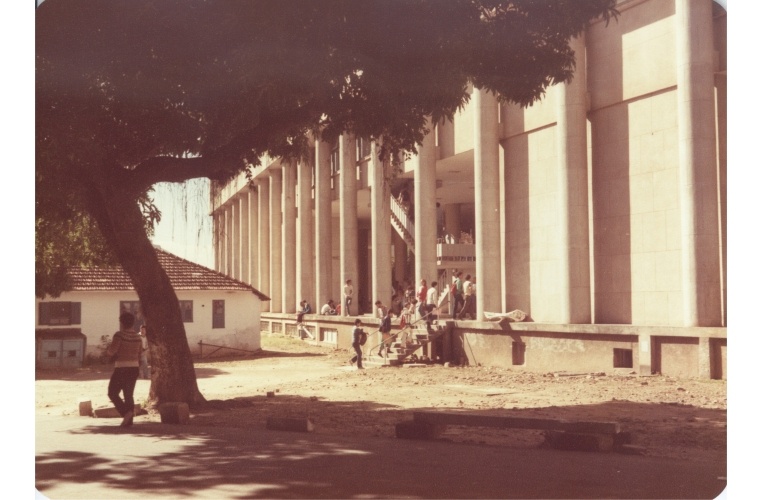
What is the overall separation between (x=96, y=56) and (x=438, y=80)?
4901mm

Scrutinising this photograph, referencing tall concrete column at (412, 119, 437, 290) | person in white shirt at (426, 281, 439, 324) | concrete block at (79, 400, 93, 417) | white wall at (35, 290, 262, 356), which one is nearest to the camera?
concrete block at (79, 400, 93, 417)

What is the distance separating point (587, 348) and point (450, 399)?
18.2 ft

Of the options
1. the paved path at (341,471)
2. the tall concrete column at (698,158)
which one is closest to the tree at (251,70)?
the paved path at (341,471)

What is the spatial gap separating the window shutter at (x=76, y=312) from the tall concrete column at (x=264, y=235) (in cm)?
2469

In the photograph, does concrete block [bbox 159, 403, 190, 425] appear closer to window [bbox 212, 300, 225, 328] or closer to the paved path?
the paved path

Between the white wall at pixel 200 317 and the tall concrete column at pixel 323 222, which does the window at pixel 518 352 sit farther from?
the tall concrete column at pixel 323 222

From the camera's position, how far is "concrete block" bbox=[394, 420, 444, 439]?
37.5ft

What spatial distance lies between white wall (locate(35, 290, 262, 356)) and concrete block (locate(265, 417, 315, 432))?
20.5 meters

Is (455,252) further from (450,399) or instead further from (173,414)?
(173,414)

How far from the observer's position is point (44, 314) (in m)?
31.4

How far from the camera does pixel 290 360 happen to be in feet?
107

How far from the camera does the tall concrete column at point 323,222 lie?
4159cm

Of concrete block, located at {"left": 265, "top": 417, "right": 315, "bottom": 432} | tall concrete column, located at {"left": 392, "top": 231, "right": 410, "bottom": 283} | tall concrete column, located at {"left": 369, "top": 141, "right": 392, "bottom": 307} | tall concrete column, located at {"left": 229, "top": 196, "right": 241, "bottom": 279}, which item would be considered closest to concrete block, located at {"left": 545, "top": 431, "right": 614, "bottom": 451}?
concrete block, located at {"left": 265, "top": 417, "right": 315, "bottom": 432}

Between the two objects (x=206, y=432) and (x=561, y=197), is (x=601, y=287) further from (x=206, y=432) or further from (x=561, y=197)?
(x=206, y=432)
